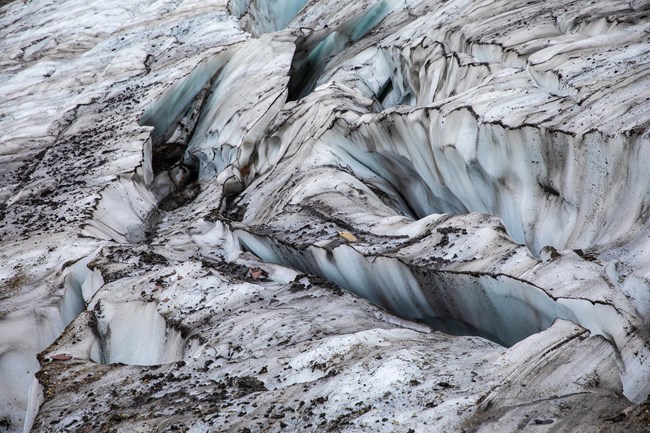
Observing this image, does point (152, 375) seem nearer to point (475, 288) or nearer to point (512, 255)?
point (475, 288)

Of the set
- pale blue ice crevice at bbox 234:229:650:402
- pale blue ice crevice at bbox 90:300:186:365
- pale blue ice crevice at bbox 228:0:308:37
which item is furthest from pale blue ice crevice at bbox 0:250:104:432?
pale blue ice crevice at bbox 228:0:308:37

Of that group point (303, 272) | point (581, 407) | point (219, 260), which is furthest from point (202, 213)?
point (581, 407)

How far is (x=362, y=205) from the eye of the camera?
220 inches

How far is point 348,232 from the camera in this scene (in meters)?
4.96

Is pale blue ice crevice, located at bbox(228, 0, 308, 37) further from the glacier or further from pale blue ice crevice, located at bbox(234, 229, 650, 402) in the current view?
pale blue ice crevice, located at bbox(234, 229, 650, 402)

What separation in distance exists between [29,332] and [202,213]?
85.2 inches

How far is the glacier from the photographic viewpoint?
3.02 meters

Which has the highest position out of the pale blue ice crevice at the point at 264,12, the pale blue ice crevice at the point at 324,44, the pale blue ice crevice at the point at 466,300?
the pale blue ice crevice at the point at 264,12

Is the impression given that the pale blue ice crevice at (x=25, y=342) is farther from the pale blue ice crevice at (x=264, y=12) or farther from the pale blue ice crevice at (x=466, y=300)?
the pale blue ice crevice at (x=264, y=12)

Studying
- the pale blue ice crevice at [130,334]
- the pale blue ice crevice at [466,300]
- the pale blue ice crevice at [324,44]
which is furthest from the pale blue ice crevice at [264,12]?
the pale blue ice crevice at [130,334]

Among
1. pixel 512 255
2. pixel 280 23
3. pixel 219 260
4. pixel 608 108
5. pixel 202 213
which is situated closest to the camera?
pixel 512 255

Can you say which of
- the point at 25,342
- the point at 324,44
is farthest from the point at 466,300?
the point at 324,44

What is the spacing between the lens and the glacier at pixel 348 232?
3.02m

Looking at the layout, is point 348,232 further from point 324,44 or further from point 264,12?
point 264,12
